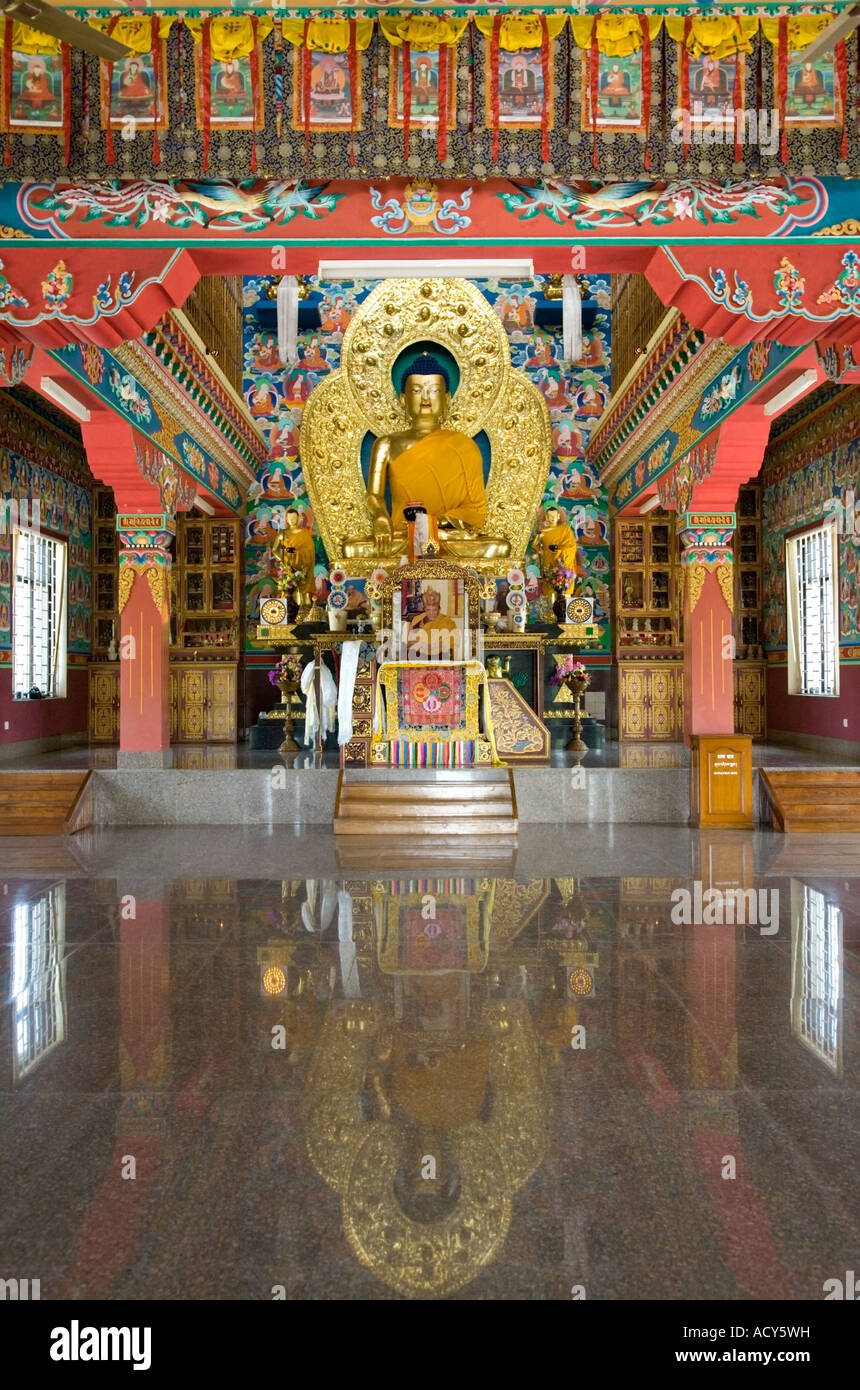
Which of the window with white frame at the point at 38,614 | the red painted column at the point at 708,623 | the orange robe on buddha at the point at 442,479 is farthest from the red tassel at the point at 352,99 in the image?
the orange robe on buddha at the point at 442,479

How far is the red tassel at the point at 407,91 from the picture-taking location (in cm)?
485

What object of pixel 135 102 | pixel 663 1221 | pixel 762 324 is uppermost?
pixel 135 102

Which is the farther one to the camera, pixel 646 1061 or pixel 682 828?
pixel 682 828

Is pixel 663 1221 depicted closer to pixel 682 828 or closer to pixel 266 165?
pixel 266 165

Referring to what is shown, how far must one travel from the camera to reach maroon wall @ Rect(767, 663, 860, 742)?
406 inches

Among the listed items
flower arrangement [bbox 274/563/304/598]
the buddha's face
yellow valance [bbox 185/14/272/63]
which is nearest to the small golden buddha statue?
the buddha's face

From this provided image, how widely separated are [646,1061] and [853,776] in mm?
6313

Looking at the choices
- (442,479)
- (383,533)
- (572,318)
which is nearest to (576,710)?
(383,533)

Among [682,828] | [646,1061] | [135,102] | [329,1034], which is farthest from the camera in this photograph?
[682,828]

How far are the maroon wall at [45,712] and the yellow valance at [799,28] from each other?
9029mm

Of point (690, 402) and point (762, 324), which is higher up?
point (690, 402)

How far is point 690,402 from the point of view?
912 centimetres

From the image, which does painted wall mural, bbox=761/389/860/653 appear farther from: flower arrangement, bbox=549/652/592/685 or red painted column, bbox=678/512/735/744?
flower arrangement, bbox=549/652/592/685

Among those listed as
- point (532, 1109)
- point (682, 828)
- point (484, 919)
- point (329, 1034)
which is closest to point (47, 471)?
point (682, 828)
